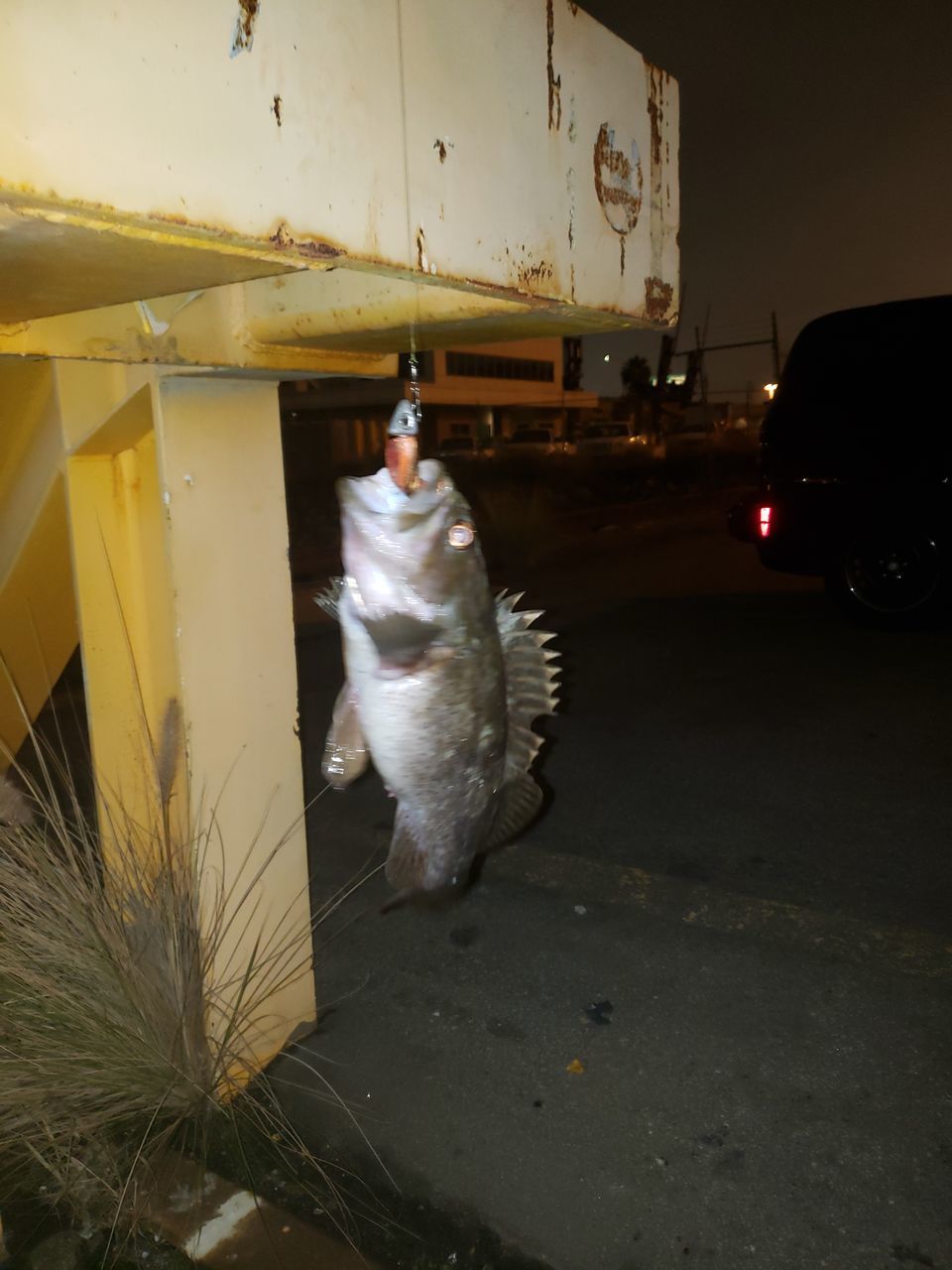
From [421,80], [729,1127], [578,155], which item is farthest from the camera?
[729,1127]

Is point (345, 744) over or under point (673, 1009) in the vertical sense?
over

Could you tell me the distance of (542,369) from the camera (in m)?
44.9

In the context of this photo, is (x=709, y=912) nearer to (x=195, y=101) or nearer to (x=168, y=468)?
(x=168, y=468)

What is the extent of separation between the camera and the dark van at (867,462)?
25.2 feet

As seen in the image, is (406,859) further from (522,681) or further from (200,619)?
(200,619)

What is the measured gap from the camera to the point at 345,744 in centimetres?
152

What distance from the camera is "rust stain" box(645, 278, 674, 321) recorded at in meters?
2.10

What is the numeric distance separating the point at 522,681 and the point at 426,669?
1.09 feet

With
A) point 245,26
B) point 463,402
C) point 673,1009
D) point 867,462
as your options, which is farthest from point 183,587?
point 463,402

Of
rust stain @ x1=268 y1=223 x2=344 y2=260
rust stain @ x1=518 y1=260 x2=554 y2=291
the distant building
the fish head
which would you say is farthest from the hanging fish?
the distant building

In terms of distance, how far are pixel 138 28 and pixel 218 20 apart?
0.47 ft

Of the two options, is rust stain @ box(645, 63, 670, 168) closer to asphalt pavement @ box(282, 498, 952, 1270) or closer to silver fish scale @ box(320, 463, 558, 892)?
silver fish scale @ box(320, 463, 558, 892)

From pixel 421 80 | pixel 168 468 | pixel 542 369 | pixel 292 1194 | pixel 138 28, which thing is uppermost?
pixel 542 369

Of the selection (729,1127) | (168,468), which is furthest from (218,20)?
(729,1127)
